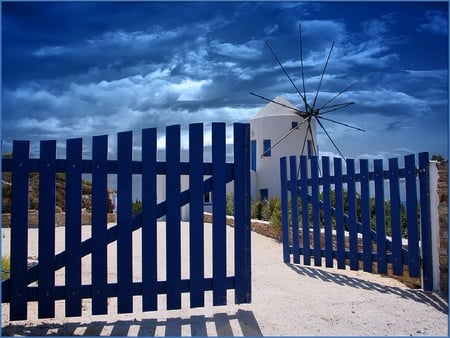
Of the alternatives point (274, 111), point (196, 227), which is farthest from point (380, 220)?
point (274, 111)

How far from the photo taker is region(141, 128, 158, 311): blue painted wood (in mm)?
4211

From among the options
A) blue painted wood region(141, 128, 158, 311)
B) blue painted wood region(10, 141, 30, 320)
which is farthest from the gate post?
blue painted wood region(10, 141, 30, 320)

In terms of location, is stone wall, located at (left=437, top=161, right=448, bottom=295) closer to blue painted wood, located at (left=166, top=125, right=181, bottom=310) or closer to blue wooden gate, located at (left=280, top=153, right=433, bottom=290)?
blue wooden gate, located at (left=280, top=153, right=433, bottom=290)

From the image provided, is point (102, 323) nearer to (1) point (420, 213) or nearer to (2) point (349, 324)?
(2) point (349, 324)

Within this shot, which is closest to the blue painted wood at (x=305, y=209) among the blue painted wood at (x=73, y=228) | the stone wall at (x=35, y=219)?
the blue painted wood at (x=73, y=228)

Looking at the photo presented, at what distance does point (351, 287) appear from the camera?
5699mm

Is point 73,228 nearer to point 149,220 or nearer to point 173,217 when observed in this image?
point 149,220

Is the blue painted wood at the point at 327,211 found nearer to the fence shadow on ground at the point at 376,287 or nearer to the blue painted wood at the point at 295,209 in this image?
the fence shadow on ground at the point at 376,287

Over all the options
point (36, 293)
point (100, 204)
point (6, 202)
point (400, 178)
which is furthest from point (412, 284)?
point (6, 202)

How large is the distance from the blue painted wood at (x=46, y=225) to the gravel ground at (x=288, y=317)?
0.78 ft

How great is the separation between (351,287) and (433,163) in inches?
83.4

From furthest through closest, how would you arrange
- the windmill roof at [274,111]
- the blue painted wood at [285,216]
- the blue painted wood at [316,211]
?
the windmill roof at [274,111] < the blue painted wood at [285,216] < the blue painted wood at [316,211]

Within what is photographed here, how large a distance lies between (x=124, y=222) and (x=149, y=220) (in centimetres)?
26

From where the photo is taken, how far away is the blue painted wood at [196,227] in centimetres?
434
